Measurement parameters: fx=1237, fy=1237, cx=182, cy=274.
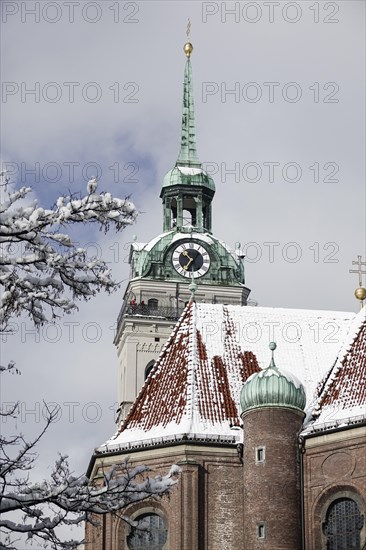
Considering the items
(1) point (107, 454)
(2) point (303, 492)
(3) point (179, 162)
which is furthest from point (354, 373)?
(3) point (179, 162)

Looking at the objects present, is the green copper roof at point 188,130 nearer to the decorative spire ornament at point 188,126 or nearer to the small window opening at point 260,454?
the decorative spire ornament at point 188,126

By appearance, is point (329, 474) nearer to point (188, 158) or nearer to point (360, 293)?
point (360, 293)

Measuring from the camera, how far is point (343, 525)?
32.7 metres

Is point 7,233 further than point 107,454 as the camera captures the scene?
No

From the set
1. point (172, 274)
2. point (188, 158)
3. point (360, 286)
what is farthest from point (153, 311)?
point (360, 286)

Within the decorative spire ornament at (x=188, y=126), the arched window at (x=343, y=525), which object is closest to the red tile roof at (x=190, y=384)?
the arched window at (x=343, y=525)

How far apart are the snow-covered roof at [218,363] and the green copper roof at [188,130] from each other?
33.1m

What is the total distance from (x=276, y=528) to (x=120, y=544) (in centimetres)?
478

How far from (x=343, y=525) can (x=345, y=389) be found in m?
3.90

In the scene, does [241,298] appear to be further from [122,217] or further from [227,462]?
[122,217]

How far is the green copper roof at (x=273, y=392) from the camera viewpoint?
33.2 metres

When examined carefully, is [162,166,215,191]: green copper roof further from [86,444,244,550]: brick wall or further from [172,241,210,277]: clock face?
[86,444,244,550]: brick wall

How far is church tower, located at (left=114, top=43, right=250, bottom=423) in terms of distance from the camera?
64.8m

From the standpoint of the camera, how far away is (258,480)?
108 feet
